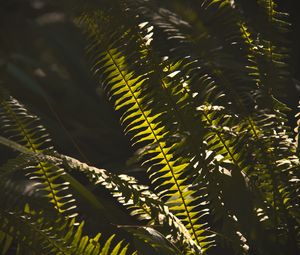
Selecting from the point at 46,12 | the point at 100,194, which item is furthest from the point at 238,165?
the point at 46,12

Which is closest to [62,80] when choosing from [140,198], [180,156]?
[180,156]

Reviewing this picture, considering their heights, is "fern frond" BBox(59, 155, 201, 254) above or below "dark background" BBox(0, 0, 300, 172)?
below

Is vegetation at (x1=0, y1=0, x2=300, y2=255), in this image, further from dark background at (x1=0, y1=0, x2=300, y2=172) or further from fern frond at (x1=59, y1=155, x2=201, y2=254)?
dark background at (x1=0, y1=0, x2=300, y2=172)

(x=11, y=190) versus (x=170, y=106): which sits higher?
(x=170, y=106)

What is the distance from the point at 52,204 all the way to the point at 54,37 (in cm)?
162

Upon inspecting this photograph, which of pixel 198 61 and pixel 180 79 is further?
pixel 198 61

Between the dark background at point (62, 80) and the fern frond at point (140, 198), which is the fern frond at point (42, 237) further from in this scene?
the dark background at point (62, 80)

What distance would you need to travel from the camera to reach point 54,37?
3.04 m

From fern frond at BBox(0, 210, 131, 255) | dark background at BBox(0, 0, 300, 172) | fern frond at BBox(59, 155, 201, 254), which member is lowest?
fern frond at BBox(0, 210, 131, 255)

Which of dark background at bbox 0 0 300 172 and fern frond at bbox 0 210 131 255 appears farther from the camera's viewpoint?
dark background at bbox 0 0 300 172

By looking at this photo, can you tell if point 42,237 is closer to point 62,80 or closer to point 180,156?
point 180,156

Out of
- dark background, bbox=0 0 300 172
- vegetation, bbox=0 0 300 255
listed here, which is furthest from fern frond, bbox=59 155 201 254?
dark background, bbox=0 0 300 172

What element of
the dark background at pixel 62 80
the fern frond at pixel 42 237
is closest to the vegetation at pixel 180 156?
the fern frond at pixel 42 237

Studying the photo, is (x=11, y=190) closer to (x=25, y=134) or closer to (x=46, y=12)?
(x=25, y=134)
